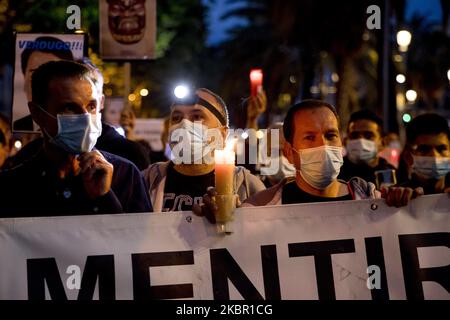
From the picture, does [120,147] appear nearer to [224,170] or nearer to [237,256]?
[237,256]

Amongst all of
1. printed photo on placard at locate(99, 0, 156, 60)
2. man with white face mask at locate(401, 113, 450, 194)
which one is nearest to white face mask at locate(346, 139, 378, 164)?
man with white face mask at locate(401, 113, 450, 194)

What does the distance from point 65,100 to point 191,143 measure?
1.33 meters

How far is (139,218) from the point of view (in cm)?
348

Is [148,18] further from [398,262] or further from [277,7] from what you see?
[277,7]

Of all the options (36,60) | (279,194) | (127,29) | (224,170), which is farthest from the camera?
A: (127,29)

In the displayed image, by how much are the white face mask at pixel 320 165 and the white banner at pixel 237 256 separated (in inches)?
16.2

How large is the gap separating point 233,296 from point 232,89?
25.5m

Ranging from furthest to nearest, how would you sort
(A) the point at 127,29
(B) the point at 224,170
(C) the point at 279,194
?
(A) the point at 127,29
(C) the point at 279,194
(B) the point at 224,170

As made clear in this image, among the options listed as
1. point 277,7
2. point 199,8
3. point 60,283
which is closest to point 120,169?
point 60,283

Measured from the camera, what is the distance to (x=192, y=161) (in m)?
4.75

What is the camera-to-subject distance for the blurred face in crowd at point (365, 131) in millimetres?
6895

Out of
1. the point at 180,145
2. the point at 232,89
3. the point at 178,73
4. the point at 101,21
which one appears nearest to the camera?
the point at 180,145

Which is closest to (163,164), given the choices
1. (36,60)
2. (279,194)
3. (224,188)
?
(279,194)

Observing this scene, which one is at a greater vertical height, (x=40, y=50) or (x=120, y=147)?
(x=40, y=50)
